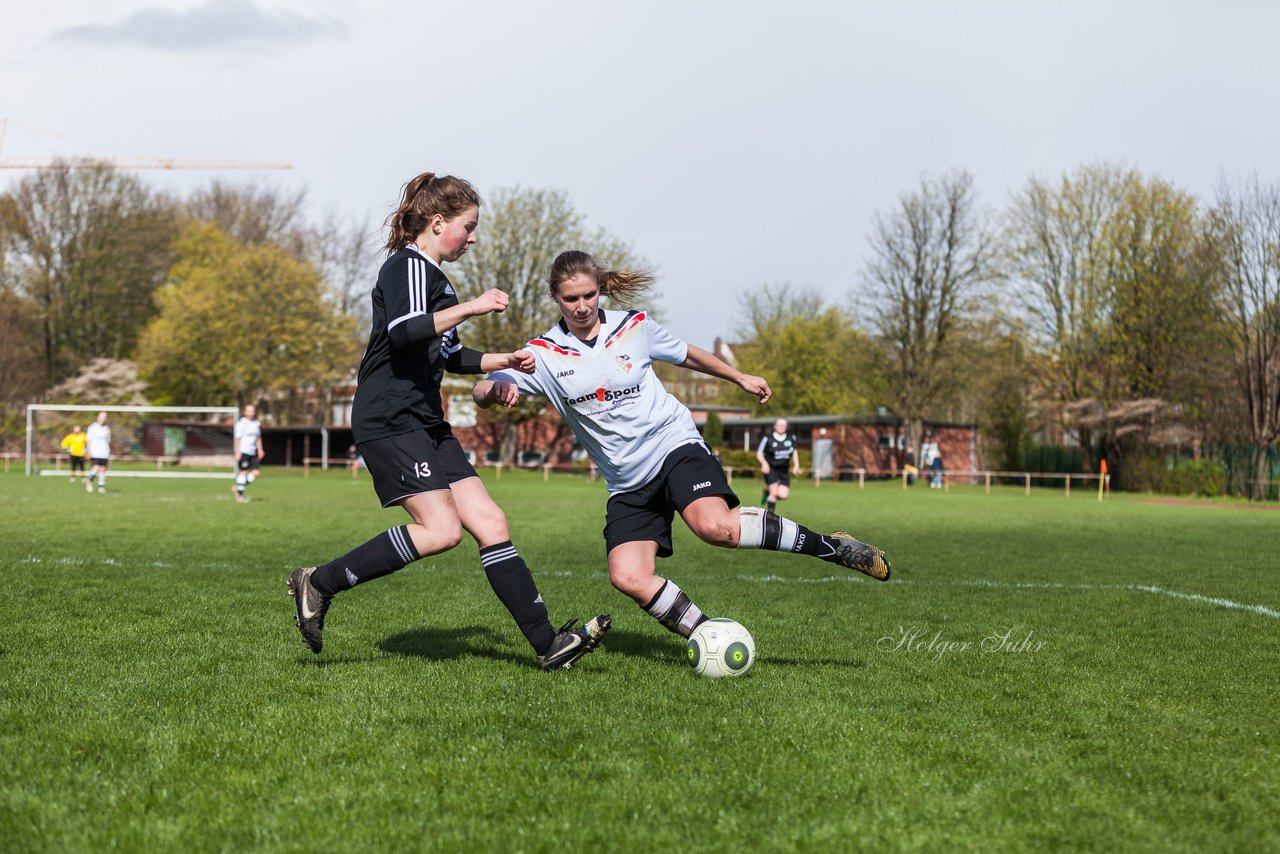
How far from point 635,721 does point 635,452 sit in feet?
5.38

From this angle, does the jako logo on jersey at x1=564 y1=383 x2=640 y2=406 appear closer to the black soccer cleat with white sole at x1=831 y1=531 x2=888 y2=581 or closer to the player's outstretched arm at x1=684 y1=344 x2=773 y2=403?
the player's outstretched arm at x1=684 y1=344 x2=773 y2=403

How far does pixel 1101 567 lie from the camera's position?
11000 mm

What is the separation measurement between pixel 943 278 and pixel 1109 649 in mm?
46313

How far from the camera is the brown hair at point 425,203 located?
206 inches

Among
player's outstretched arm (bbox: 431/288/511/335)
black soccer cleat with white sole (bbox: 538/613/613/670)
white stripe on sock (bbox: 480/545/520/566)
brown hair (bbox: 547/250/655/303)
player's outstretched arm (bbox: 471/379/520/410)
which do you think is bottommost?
black soccer cleat with white sole (bbox: 538/613/613/670)

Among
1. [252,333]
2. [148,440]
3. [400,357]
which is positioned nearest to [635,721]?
[400,357]

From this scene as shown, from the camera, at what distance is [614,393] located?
5.45 metres

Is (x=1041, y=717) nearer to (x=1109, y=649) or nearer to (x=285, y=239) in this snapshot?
(x=1109, y=649)

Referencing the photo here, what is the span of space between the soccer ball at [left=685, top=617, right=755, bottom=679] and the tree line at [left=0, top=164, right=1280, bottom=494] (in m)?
36.0

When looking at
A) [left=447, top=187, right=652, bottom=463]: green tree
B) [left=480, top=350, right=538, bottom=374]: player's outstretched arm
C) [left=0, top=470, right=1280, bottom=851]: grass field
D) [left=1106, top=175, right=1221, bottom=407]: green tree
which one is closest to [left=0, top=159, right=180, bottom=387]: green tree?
[left=447, top=187, right=652, bottom=463]: green tree

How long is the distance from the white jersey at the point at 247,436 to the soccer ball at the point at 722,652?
2030 centimetres

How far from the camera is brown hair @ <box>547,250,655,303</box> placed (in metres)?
5.39

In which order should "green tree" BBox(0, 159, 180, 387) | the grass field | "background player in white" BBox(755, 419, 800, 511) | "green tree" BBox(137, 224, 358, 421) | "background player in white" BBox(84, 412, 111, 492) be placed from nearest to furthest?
the grass field → "background player in white" BBox(755, 419, 800, 511) → "background player in white" BBox(84, 412, 111, 492) → "green tree" BBox(137, 224, 358, 421) → "green tree" BBox(0, 159, 180, 387)

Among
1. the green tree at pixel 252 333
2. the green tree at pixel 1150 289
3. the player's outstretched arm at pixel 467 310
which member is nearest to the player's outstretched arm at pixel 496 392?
the player's outstretched arm at pixel 467 310
